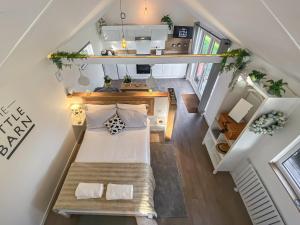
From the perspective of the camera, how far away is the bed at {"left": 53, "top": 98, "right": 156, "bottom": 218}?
2.16 m

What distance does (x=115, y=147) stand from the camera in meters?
2.90

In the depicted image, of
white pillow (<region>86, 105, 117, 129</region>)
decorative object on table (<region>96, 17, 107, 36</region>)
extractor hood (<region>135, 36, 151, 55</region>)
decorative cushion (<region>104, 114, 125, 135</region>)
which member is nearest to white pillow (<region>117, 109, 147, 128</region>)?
decorative cushion (<region>104, 114, 125, 135</region>)

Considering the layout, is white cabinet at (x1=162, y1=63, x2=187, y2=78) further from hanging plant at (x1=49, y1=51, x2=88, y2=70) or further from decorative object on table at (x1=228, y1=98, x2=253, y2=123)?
hanging plant at (x1=49, y1=51, x2=88, y2=70)

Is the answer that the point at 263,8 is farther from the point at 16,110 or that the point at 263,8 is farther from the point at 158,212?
the point at 158,212

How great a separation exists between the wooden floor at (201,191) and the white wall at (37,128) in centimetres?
62

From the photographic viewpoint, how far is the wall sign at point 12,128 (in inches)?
72.2

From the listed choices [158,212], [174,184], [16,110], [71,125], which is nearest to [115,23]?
[71,125]

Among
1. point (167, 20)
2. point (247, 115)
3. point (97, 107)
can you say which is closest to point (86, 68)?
point (97, 107)

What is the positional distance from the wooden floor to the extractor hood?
2920 millimetres

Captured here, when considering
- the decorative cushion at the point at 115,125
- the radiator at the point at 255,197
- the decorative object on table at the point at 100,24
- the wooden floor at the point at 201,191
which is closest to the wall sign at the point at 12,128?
the decorative cushion at the point at 115,125

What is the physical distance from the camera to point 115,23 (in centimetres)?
507

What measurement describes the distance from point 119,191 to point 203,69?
4.02 metres

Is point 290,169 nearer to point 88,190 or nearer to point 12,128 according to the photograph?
point 88,190

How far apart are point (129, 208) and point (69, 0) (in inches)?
92.9
